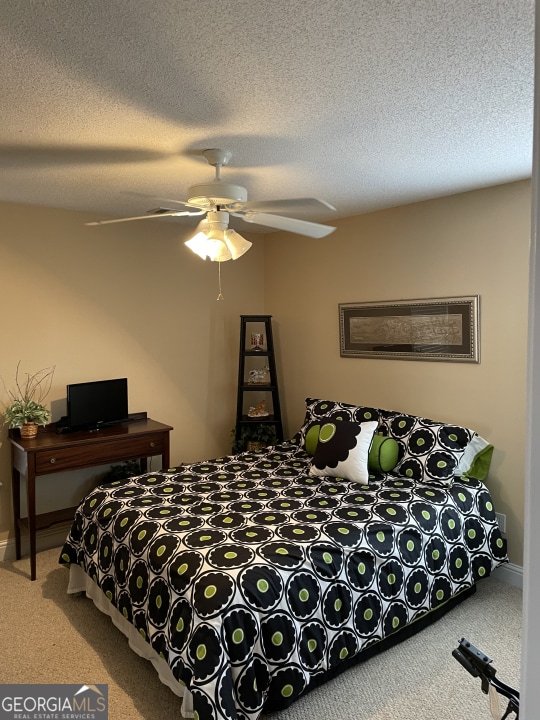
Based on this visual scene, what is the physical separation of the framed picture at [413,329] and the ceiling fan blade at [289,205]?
59.9 inches

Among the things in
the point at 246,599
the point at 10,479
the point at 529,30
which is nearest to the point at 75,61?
the point at 529,30

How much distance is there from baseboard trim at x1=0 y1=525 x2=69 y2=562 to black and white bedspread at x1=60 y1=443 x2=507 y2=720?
0.91 meters

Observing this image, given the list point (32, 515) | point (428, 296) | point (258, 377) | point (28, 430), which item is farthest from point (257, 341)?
point (32, 515)

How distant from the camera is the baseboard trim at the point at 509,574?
3162mm

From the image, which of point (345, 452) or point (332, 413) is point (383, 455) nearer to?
point (345, 452)

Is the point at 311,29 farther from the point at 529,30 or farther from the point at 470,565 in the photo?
the point at 470,565

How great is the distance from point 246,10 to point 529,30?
0.79 m

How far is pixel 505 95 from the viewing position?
1.86 meters

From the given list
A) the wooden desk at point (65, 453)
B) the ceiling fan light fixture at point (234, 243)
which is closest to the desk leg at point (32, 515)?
the wooden desk at point (65, 453)

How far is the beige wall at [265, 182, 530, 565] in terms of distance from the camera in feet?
10.3

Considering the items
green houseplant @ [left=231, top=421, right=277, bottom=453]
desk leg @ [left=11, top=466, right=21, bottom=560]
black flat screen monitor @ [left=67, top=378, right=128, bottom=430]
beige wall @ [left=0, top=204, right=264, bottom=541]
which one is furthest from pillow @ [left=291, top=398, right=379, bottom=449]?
desk leg @ [left=11, top=466, right=21, bottom=560]

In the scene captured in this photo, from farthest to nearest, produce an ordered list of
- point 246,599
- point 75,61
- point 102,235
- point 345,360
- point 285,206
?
point 345,360 < point 102,235 < point 285,206 < point 246,599 < point 75,61

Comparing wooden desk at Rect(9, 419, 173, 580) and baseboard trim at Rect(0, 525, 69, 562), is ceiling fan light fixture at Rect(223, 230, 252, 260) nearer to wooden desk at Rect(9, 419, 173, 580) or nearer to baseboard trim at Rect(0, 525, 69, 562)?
wooden desk at Rect(9, 419, 173, 580)

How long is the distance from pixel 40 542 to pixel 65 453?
36.2 inches
